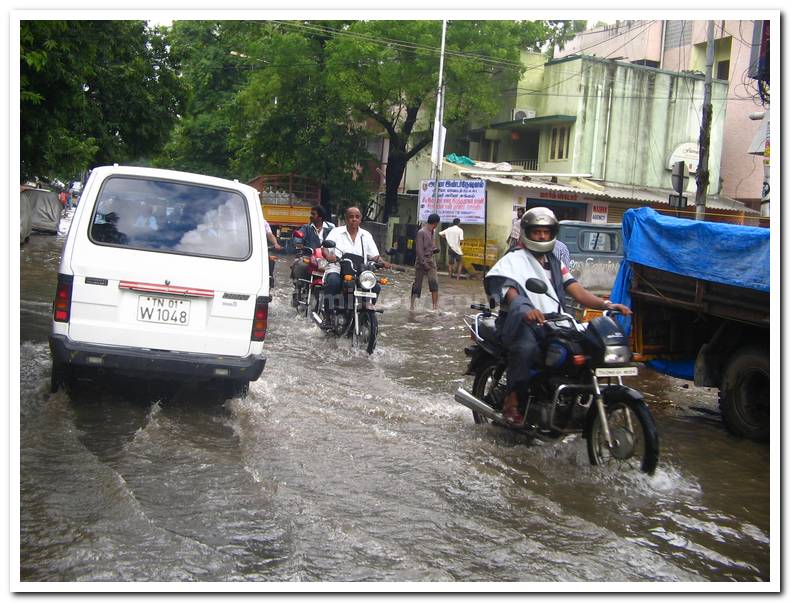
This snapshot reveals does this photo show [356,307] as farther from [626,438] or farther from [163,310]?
[626,438]

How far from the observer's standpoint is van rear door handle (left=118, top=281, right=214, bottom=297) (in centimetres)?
626

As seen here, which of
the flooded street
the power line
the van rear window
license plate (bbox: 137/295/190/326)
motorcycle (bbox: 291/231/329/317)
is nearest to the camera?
the flooded street

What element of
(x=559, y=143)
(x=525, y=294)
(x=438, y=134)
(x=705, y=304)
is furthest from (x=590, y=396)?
(x=559, y=143)

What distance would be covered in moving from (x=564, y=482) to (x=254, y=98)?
28421 millimetres

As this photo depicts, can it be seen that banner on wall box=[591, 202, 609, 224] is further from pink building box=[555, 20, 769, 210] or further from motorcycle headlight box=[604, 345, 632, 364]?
motorcycle headlight box=[604, 345, 632, 364]

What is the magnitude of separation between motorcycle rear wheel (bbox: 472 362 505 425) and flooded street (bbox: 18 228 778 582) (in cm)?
14

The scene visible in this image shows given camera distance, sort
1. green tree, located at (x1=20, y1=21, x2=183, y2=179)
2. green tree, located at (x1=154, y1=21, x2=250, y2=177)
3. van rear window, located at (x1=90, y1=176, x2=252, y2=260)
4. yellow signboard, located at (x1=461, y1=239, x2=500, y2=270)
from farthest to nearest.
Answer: green tree, located at (x1=154, y1=21, x2=250, y2=177) < yellow signboard, located at (x1=461, y1=239, x2=500, y2=270) < green tree, located at (x1=20, y1=21, x2=183, y2=179) < van rear window, located at (x1=90, y1=176, x2=252, y2=260)

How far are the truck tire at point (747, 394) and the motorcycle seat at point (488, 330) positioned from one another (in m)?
2.12

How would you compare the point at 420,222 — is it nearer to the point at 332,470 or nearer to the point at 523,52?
the point at 523,52

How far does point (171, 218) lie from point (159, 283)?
675mm

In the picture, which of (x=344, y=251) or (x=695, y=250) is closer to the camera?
(x=695, y=250)

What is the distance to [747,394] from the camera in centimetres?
718

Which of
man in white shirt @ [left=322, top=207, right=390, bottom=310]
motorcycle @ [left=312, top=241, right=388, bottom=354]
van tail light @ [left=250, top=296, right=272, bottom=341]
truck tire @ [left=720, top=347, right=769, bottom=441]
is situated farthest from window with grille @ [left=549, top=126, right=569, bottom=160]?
van tail light @ [left=250, top=296, right=272, bottom=341]
